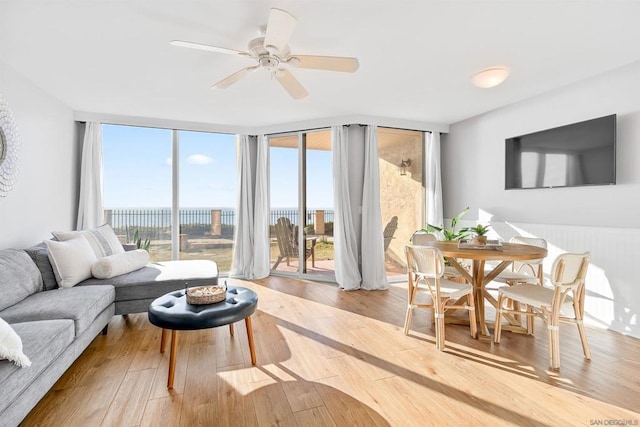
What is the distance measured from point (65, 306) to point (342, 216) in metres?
3.19

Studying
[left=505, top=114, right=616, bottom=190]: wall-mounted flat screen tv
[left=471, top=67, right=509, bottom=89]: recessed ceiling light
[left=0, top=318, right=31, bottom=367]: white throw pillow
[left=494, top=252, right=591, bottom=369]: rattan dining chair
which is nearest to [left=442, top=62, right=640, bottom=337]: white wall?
[left=505, top=114, right=616, bottom=190]: wall-mounted flat screen tv

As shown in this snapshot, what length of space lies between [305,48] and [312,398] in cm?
256

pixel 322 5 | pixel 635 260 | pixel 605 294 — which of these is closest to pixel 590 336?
pixel 605 294

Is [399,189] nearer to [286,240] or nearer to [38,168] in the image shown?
[286,240]

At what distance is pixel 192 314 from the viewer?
191 centimetres

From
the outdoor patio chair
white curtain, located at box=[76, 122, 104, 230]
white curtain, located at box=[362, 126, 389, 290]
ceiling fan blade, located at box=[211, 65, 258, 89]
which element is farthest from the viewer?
the outdoor patio chair

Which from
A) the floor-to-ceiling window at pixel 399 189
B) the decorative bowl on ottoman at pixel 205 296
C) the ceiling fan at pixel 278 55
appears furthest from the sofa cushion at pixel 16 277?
the floor-to-ceiling window at pixel 399 189

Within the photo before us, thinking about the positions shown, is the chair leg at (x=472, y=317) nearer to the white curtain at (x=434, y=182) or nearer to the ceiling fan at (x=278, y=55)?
the ceiling fan at (x=278, y=55)

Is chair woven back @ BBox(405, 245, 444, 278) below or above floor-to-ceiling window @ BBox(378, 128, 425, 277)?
below

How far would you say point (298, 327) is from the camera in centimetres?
291

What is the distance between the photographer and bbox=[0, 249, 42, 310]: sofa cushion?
212 centimetres

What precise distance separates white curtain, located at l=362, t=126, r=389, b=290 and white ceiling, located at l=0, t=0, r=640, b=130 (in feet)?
3.15

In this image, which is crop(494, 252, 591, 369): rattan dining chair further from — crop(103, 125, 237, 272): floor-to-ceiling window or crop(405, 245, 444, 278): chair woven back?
crop(103, 125, 237, 272): floor-to-ceiling window

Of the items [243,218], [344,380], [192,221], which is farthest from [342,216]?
[344,380]
